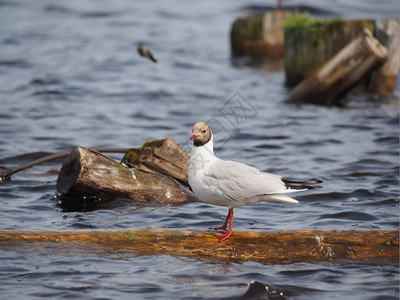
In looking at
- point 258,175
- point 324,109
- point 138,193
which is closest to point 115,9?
point 324,109

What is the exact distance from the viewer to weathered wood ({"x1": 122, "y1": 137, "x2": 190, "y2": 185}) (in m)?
8.40

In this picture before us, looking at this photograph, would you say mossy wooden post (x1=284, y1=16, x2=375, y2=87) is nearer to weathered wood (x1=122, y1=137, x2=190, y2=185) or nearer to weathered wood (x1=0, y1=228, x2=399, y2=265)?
weathered wood (x1=122, y1=137, x2=190, y2=185)

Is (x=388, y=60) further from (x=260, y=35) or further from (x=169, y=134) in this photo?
(x=260, y=35)

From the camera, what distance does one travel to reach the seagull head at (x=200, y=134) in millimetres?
6316

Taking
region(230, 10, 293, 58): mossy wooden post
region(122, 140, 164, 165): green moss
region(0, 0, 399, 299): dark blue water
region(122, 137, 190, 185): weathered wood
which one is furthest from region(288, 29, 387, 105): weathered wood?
region(122, 140, 164, 165): green moss

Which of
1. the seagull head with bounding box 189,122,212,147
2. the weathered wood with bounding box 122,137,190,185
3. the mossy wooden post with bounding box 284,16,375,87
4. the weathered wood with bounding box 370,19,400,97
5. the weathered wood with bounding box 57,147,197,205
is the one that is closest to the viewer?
the seagull head with bounding box 189,122,212,147

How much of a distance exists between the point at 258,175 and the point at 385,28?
8750mm

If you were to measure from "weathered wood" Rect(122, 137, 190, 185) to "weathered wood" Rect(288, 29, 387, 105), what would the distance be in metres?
5.58

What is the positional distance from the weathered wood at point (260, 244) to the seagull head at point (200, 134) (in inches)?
37.6

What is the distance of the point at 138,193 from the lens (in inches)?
317

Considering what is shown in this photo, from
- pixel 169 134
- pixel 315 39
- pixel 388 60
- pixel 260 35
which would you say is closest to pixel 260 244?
pixel 169 134

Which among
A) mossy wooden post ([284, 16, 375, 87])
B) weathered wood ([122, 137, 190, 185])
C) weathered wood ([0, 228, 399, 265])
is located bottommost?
weathered wood ([0, 228, 399, 265])

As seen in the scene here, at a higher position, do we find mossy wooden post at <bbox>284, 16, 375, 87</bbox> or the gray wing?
mossy wooden post at <bbox>284, 16, 375, 87</bbox>

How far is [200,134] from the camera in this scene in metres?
6.33
